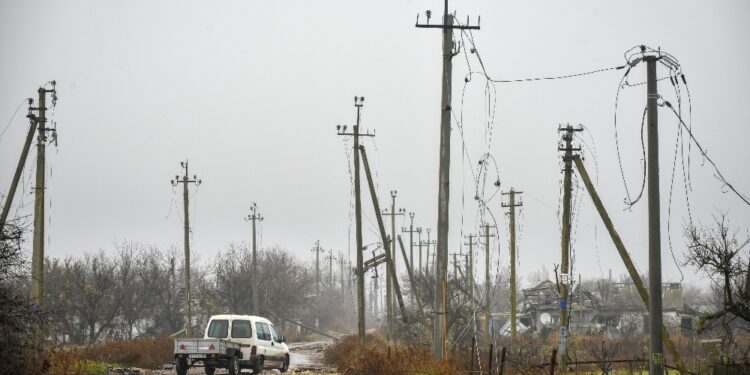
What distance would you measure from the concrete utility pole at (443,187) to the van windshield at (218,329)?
9.23 m

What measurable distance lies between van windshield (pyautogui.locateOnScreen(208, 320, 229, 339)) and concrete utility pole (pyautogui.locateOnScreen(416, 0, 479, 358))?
30.3ft

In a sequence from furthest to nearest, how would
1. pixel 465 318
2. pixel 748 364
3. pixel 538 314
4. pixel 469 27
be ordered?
1. pixel 538 314
2. pixel 465 318
3. pixel 469 27
4. pixel 748 364

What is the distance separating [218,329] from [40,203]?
7.68m

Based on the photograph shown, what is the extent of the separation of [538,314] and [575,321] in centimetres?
526

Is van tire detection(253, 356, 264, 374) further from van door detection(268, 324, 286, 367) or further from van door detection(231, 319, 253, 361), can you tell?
van door detection(268, 324, 286, 367)

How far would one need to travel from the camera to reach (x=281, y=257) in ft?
341

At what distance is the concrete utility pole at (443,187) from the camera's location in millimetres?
23844

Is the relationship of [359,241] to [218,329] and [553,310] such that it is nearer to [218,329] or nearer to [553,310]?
[218,329]

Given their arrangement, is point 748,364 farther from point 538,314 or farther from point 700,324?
point 538,314

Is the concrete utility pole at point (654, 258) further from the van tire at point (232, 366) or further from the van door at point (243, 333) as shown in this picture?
the van door at point (243, 333)

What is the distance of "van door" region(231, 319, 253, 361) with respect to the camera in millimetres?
31005

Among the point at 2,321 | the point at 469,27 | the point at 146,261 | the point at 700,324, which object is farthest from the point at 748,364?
the point at 146,261

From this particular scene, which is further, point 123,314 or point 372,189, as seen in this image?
point 123,314

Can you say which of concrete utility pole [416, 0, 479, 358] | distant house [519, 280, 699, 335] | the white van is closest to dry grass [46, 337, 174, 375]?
the white van
